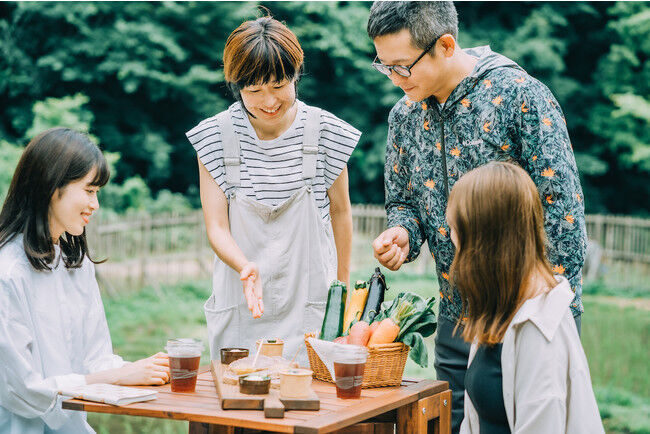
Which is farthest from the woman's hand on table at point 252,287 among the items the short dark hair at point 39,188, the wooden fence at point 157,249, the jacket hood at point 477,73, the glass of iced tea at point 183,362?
the wooden fence at point 157,249

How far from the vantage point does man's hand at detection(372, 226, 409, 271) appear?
9.24 ft

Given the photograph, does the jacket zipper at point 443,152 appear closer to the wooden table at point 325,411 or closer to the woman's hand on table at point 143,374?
the wooden table at point 325,411

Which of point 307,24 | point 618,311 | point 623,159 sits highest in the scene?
point 307,24

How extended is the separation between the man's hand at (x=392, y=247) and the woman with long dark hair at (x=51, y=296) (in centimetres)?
83

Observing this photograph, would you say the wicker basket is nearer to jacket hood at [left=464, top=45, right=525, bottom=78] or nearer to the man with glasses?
the man with glasses

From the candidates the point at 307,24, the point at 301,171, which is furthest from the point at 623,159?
the point at 301,171

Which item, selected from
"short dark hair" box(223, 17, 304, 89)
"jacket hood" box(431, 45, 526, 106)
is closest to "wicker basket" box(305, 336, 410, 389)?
"jacket hood" box(431, 45, 526, 106)

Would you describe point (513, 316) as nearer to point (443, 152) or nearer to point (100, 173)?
point (443, 152)

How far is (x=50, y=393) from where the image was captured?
2449 millimetres

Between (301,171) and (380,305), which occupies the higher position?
(301,171)

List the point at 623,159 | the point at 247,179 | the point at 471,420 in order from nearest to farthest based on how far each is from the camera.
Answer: the point at 471,420, the point at 247,179, the point at 623,159

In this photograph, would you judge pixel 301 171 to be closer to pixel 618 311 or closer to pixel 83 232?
pixel 83 232

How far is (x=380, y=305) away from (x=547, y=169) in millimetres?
729

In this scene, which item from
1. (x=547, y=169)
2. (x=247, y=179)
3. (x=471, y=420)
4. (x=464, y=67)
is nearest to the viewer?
(x=471, y=420)
